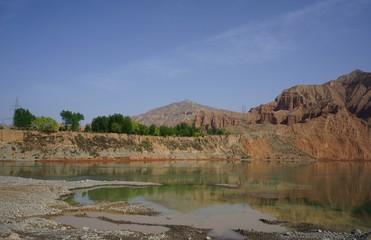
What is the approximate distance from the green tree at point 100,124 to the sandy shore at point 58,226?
83.6 metres

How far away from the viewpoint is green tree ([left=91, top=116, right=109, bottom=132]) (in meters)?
120

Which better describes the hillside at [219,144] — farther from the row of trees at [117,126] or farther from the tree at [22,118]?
the tree at [22,118]

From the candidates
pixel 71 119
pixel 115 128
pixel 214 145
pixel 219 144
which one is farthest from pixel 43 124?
pixel 219 144

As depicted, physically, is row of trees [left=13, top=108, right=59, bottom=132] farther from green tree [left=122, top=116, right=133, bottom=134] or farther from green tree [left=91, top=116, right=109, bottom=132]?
green tree [left=122, top=116, right=133, bottom=134]

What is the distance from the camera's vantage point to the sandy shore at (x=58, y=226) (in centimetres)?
1994

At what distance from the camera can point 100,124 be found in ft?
395

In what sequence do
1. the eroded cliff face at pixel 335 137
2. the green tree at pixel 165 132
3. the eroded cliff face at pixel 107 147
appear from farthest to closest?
the eroded cliff face at pixel 335 137, the green tree at pixel 165 132, the eroded cliff face at pixel 107 147

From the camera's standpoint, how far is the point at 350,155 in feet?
571

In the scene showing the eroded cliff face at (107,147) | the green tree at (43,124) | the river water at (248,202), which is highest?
the green tree at (43,124)

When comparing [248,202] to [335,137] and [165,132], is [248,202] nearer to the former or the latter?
[165,132]

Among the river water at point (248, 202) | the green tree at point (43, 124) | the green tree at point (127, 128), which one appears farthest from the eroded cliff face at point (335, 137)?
the river water at point (248, 202)

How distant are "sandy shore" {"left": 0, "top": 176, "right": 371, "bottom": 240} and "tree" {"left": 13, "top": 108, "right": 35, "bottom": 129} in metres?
75.2

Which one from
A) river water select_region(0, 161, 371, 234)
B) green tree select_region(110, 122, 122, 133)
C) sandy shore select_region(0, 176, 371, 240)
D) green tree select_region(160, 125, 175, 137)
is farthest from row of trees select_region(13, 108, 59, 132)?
sandy shore select_region(0, 176, 371, 240)

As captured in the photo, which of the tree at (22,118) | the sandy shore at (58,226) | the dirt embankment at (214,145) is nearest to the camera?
the sandy shore at (58,226)
